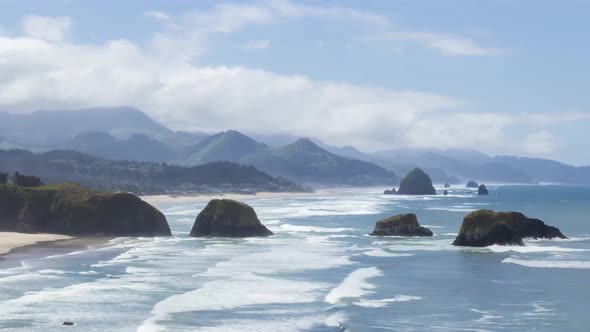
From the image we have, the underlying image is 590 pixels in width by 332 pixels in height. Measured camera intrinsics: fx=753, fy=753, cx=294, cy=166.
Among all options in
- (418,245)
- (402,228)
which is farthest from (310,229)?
(418,245)

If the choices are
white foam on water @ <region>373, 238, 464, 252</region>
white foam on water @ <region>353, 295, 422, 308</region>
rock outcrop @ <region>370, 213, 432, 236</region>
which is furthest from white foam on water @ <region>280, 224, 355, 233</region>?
white foam on water @ <region>353, 295, 422, 308</region>

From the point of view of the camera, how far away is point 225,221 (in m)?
74.1

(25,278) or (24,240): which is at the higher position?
(24,240)

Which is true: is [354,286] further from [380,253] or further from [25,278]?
[25,278]

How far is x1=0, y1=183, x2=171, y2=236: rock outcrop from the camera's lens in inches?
2918

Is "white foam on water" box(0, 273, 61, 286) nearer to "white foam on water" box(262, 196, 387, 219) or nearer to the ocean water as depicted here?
the ocean water

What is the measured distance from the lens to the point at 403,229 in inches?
3017

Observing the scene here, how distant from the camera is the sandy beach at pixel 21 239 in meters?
62.3

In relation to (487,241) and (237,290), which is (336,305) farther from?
(487,241)

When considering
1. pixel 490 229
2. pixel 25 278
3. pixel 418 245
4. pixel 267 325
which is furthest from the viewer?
pixel 418 245

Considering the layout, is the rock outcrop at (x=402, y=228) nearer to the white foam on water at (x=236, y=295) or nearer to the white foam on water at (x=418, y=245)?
the white foam on water at (x=418, y=245)

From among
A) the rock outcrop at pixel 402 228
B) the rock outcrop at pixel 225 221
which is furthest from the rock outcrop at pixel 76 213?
the rock outcrop at pixel 402 228

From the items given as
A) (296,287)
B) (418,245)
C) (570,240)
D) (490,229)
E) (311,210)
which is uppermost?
(311,210)

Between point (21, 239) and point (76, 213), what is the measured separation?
24.1ft
